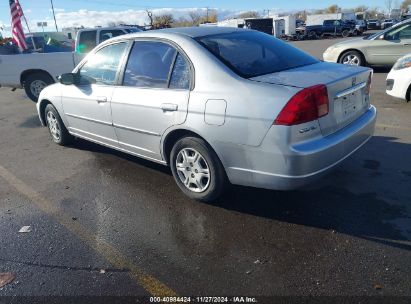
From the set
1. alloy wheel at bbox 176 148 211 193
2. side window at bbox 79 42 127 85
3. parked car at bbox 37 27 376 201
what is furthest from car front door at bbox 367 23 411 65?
alloy wheel at bbox 176 148 211 193

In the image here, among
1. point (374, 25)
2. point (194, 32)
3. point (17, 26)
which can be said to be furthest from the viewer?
point (374, 25)

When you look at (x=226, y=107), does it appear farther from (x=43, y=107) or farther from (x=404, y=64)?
(x=404, y=64)

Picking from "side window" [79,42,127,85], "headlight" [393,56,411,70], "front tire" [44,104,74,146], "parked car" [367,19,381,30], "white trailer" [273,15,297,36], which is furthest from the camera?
"parked car" [367,19,381,30]

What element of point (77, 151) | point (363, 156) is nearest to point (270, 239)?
point (363, 156)

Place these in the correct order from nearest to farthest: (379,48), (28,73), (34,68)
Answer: (34,68) → (28,73) → (379,48)

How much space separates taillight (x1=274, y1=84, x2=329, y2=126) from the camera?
296 centimetres

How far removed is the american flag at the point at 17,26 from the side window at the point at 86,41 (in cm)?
435

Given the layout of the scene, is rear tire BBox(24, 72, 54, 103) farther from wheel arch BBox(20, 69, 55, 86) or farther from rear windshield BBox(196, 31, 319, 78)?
rear windshield BBox(196, 31, 319, 78)

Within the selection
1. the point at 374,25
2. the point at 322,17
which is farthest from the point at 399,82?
the point at 374,25

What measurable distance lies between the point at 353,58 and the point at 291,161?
9256 millimetres

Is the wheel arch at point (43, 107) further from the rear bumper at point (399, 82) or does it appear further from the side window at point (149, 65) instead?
the rear bumper at point (399, 82)

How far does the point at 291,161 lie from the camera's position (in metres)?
3.02

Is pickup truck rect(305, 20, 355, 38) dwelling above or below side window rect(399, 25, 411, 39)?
below

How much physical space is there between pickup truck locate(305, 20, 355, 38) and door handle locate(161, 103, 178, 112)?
45.7 m
